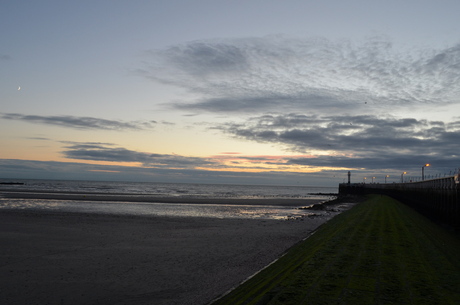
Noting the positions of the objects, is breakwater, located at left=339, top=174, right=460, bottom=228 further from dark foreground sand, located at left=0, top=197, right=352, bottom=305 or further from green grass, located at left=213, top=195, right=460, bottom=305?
green grass, located at left=213, top=195, right=460, bottom=305

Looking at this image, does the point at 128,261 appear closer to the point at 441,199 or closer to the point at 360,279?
the point at 360,279

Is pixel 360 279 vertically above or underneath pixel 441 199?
underneath

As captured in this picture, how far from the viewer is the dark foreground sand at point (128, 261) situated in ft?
33.6

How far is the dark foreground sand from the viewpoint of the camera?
10250 mm

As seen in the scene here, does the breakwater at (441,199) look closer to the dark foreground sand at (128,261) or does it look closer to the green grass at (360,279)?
the dark foreground sand at (128,261)

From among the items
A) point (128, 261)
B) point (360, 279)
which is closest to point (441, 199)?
point (360, 279)

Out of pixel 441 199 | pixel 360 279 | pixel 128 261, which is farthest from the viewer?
pixel 441 199

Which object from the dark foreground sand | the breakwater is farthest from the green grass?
the breakwater

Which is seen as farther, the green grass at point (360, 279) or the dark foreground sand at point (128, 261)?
the dark foreground sand at point (128, 261)

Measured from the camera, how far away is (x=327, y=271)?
9828 mm

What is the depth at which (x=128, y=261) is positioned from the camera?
46.9ft

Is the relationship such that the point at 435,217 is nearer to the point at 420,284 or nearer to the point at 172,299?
the point at 420,284

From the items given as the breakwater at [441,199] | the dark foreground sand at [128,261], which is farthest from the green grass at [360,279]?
the breakwater at [441,199]

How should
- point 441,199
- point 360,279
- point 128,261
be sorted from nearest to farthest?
point 360,279, point 128,261, point 441,199
